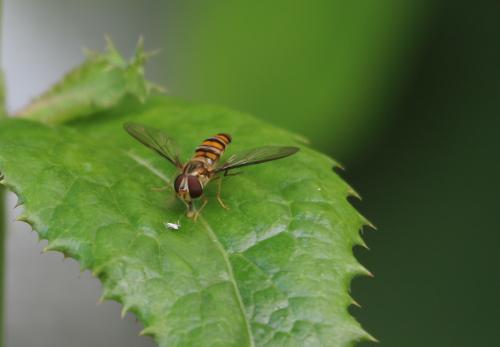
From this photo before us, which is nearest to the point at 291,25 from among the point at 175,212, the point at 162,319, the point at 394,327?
the point at 394,327

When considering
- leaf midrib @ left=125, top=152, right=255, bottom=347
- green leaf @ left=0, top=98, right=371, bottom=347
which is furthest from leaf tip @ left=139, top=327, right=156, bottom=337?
leaf midrib @ left=125, top=152, right=255, bottom=347

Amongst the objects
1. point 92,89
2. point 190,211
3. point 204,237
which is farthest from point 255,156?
point 92,89

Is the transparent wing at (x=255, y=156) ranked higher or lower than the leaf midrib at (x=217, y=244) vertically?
higher

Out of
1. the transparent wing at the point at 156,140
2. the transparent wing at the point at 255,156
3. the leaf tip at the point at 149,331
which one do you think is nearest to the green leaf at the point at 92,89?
the transparent wing at the point at 156,140

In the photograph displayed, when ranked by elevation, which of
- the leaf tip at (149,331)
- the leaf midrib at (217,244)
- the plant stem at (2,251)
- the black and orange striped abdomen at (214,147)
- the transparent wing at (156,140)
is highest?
the black and orange striped abdomen at (214,147)

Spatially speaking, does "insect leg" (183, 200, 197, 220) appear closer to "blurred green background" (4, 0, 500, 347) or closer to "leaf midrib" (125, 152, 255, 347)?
"leaf midrib" (125, 152, 255, 347)

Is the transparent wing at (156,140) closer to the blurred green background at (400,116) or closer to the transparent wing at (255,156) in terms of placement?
the transparent wing at (255,156)
